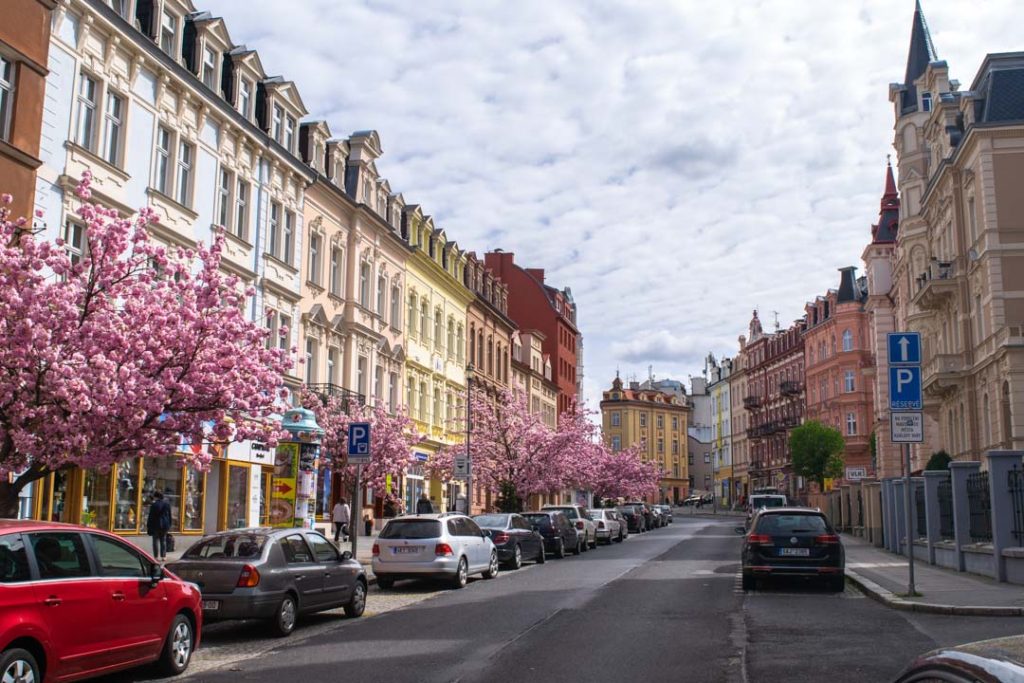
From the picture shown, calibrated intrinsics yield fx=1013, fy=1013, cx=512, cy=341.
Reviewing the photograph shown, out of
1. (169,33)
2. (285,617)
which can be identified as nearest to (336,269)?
(169,33)

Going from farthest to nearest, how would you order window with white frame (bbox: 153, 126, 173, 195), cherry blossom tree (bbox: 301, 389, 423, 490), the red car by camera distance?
cherry blossom tree (bbox: 301, 389, 423, 490) < window with white frame (bbox: 153, 126, 173, 195) < the red car

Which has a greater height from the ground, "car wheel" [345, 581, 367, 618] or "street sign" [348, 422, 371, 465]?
"street sign" [348, 422, 371, 465]

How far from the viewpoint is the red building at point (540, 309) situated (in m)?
79.3

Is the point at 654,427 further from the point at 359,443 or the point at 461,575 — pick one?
the point at 461,575

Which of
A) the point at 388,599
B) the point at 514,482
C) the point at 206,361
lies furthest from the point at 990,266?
the point at 206,361

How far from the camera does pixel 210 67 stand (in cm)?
2809

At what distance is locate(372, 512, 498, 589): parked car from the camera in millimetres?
19750

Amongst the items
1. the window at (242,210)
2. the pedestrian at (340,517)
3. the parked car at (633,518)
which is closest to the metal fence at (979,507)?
the pedestrian at (340,517)

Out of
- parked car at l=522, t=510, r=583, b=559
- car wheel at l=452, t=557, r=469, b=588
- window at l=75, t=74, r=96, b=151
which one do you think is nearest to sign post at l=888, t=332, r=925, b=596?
car wheel at l=452, t=557, r=469, b=588

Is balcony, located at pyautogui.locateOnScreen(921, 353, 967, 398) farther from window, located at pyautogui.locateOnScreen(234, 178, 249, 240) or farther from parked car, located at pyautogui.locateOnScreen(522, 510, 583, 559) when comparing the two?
window, located at pyautogui.locateOnScreen(234, 178, 249, 240)

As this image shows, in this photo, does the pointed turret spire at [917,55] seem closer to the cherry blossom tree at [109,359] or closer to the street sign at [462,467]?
the street sign at [462,467]

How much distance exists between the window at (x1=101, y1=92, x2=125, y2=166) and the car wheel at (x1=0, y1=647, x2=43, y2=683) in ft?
57.1

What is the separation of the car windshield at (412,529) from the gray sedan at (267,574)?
481 cm

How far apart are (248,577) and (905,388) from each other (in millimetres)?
10754
